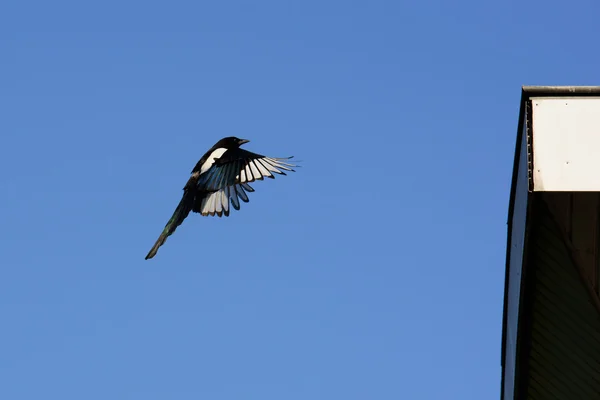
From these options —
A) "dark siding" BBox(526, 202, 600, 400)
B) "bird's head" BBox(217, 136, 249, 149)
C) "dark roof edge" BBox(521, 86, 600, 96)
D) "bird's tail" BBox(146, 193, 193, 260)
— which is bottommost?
"dark siding" BBox(526, 202, 600, 400)

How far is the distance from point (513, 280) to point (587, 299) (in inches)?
37.3

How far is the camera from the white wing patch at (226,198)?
14.0 metres

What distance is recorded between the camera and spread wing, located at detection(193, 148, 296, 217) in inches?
551

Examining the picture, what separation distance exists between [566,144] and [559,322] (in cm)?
164

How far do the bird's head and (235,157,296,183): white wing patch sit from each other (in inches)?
25.4

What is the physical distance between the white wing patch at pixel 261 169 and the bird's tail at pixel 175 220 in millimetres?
1097

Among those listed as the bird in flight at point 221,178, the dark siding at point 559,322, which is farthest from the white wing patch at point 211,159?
the dark siding at point 559,322

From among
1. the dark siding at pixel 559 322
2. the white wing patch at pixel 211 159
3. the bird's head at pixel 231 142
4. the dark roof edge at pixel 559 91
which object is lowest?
the dark siding at pixel 559 322

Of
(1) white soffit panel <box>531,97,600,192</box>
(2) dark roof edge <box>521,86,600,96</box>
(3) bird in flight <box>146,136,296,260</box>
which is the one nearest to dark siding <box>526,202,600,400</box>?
(1) white soffit panel <box>531,97,600,192</box>

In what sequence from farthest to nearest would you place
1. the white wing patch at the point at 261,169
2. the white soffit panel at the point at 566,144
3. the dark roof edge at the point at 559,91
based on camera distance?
the white wing patch at the point at 261,169 → the dark roof edge at the point at 559,91 → the white soffit panel at the point at 566,144

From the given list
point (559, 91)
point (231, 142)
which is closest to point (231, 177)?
point (231, 142)

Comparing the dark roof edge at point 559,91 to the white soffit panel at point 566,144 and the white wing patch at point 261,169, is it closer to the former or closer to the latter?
the white soffit panel at point 566,144

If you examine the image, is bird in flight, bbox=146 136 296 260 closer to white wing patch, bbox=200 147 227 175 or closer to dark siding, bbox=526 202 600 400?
white wing patch, bbox=200 147 227 175

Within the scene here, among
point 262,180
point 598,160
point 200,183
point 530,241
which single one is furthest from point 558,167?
point 200,183
